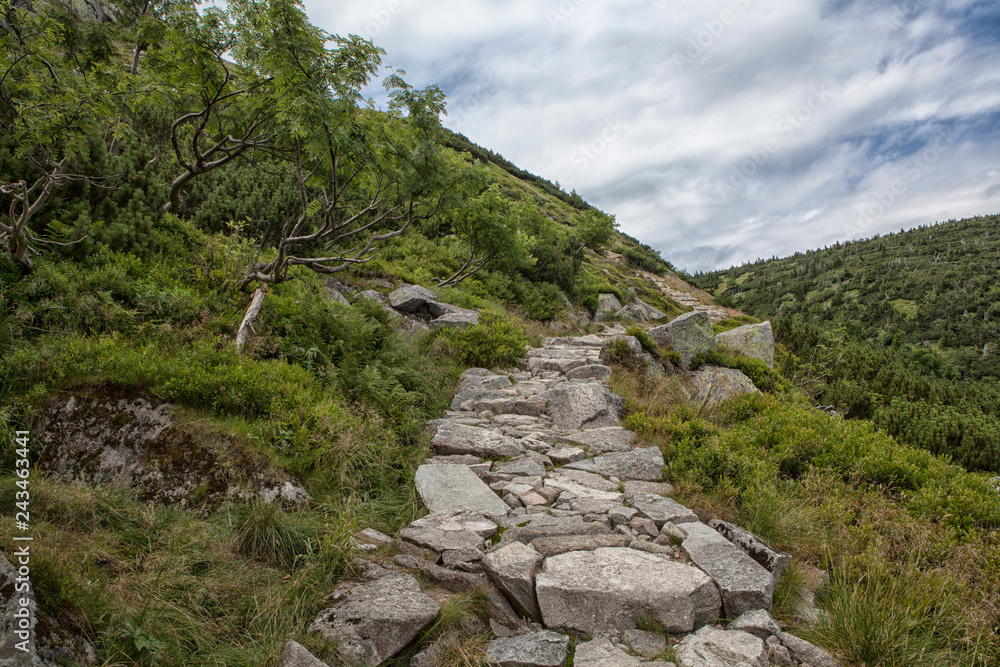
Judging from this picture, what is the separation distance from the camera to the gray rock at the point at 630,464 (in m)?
5.34

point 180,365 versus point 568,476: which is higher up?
point 180,365

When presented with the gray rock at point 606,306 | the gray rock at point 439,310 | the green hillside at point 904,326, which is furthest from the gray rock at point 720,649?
the gray rock at point 606,306

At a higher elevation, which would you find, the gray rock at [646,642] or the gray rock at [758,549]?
the gray rock at [758,549]

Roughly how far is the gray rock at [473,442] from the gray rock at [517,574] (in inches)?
85.5

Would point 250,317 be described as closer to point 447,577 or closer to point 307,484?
point 307,484

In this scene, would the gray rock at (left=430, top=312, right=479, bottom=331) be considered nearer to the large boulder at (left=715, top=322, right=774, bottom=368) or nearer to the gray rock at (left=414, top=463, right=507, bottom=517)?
the gray rock at (left=414, top=463, right=507, bottom=517)

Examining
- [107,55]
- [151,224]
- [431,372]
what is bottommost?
[431,372]

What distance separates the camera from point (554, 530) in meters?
3.96

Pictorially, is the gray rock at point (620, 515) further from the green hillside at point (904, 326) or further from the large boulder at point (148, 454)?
the green hillside at point (904, 326)

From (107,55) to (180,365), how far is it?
36.4 ft

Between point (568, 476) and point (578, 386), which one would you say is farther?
point (578, 386)

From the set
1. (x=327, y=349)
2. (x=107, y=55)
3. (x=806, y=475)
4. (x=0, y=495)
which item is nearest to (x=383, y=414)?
(x=327, y=349)

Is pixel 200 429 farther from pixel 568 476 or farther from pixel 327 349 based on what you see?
pixel 568 476

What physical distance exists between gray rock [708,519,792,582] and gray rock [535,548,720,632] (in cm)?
68
